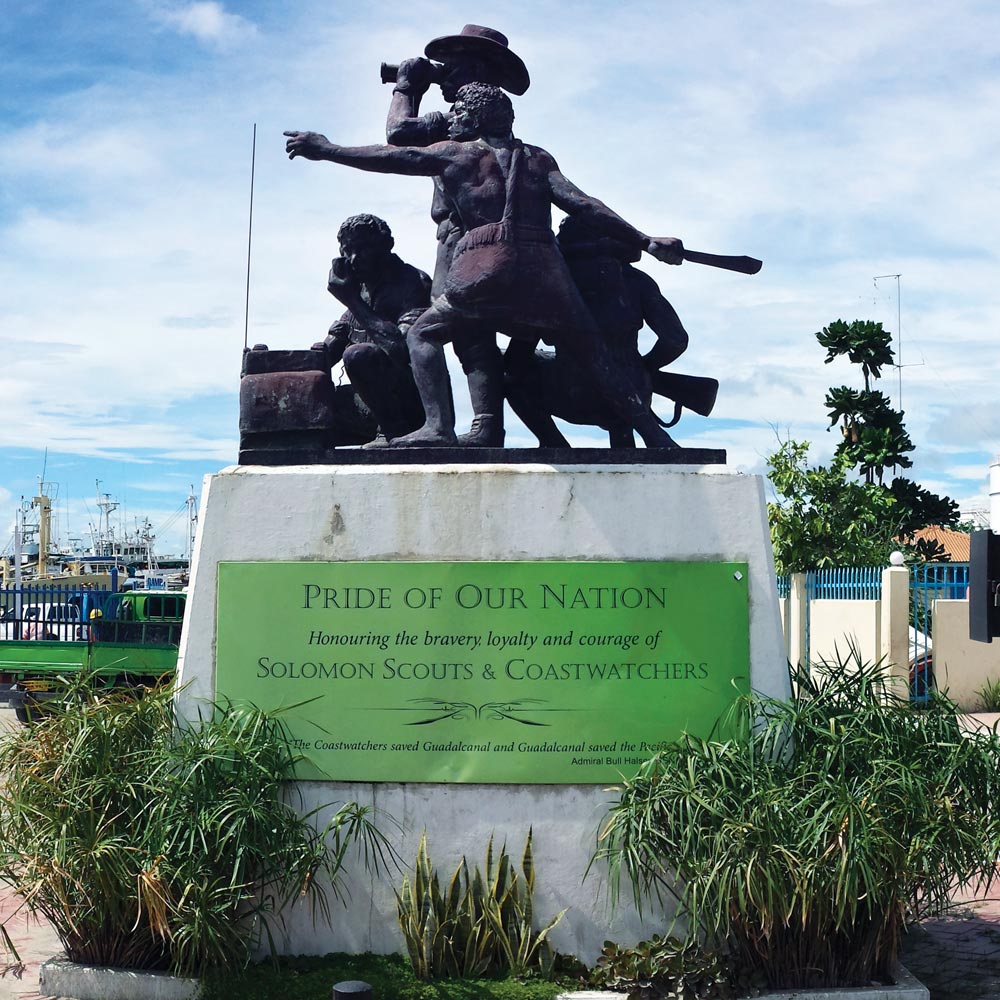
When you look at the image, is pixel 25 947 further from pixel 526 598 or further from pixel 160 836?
pixel 526 598

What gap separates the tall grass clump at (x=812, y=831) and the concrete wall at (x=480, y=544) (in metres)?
0.27

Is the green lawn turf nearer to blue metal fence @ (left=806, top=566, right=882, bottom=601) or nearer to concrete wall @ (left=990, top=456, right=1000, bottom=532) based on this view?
blue metal fence @ (left=806, top=566, right=882, bottom=601)

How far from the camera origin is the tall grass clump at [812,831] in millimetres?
4812

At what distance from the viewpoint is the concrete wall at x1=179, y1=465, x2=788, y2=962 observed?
217 inches

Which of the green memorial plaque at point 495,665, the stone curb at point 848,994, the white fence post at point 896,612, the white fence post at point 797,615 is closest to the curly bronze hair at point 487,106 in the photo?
the green memorial plaque at point 495,665

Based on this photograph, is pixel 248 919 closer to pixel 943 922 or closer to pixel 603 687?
pixel 603 687

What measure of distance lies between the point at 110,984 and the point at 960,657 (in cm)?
1243

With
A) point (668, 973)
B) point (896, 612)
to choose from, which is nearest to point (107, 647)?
point (896, 612)

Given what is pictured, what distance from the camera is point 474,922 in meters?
5.30

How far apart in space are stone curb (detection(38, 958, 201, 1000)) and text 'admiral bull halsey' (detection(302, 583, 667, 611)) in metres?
1.74

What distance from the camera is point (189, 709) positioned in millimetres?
5699

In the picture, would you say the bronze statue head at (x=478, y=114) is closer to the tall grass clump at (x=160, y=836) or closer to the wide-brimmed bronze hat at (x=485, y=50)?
the wide-brimmed bronze hat at (x=485, y=50)

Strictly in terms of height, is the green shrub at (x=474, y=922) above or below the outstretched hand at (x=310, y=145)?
below

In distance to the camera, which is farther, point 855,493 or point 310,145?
point 855,493
